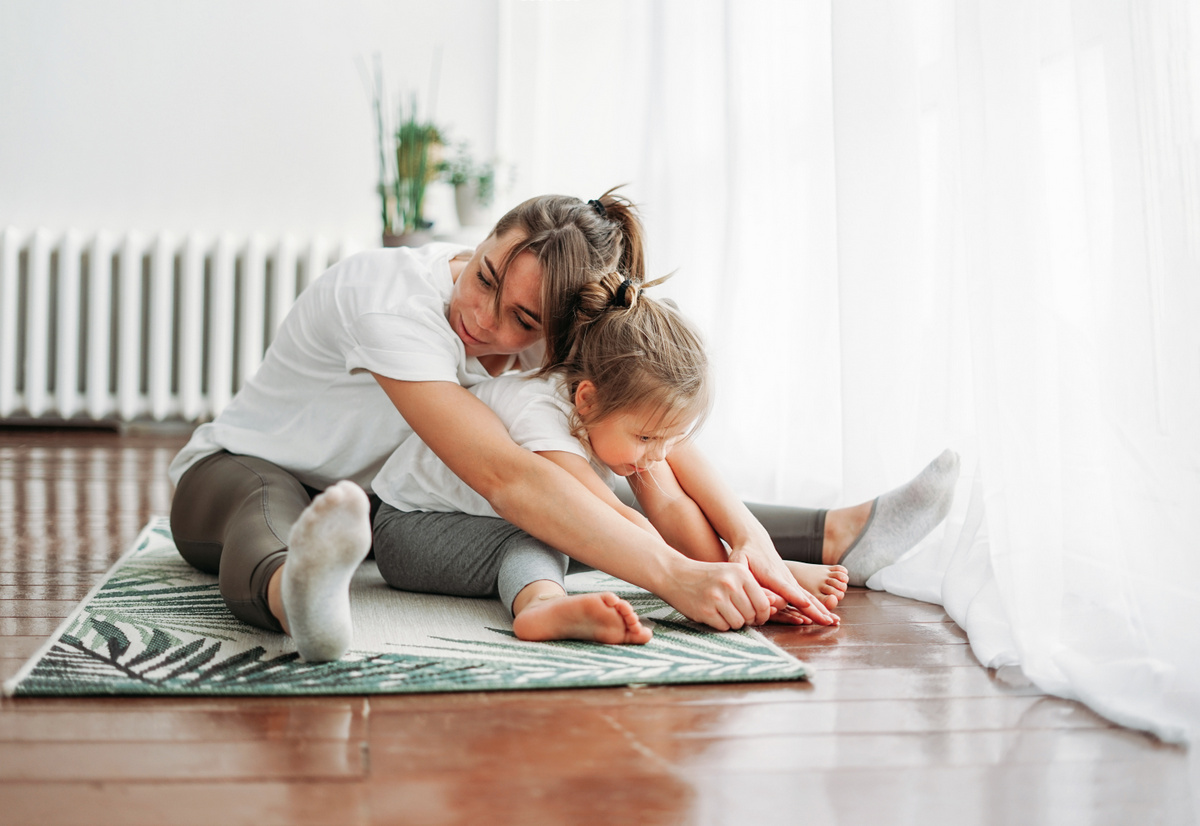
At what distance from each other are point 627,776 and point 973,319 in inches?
26.2

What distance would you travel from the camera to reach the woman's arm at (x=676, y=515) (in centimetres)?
128

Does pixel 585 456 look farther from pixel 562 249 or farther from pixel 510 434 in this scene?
pixel 562 249

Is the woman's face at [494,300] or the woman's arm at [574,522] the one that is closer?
the woman's arm at [574,522]

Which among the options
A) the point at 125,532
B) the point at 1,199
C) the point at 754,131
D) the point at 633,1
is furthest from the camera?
the point at 1,199

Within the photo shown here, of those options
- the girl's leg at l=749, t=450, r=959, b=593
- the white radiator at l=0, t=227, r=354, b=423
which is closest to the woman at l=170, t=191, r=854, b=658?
the girl's leg at l=749, t=450, r=959, b=593

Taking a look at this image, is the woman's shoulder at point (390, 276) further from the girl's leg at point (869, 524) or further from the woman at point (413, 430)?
the girl's leg at point (869, 524)

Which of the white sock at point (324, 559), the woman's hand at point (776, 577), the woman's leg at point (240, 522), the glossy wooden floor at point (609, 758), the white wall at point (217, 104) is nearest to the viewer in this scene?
the glossy wooden floor at point (609, 758)

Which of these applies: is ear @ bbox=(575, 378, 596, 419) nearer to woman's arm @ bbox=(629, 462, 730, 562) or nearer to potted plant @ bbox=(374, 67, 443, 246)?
woman's arm @ bbox=(629, 462, 730, 562)

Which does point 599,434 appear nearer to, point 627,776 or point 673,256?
point 627,776

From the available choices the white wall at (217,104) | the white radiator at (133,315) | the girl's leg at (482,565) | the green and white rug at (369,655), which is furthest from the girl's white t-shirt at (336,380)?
the white wall at (217,104)

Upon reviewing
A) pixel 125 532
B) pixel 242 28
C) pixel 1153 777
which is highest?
pixel 242 28

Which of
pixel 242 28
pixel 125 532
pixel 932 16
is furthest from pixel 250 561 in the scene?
pixel 242 28

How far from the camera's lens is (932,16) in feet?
4.49

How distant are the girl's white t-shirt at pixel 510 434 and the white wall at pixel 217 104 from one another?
2403 mm
